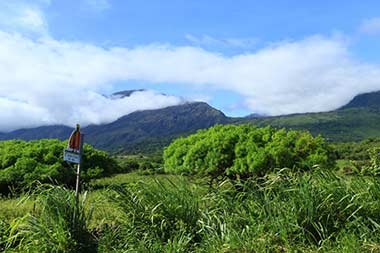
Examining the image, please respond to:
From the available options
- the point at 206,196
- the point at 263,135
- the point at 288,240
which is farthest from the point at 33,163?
the point at 288,240

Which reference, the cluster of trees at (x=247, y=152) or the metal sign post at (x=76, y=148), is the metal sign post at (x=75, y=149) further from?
the cluster of trees at (x=247, y=152)

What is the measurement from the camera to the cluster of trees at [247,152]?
53.4 feet

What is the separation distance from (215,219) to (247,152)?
1091 centimetres

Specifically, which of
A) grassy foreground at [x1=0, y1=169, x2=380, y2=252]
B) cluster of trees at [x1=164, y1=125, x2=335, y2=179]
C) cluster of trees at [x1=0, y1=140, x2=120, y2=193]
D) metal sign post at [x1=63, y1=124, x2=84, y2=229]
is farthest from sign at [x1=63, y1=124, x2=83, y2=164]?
cluster of trees at [x1=0, y1=140, x2=120, y2=193]

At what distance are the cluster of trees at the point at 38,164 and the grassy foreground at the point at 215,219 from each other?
14841 mm

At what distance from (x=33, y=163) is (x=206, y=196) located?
17.7 meters

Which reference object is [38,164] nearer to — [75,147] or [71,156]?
[75,147]

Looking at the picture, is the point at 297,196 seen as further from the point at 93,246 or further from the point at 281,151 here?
the point at 281,151

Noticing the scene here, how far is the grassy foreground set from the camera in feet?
16.7

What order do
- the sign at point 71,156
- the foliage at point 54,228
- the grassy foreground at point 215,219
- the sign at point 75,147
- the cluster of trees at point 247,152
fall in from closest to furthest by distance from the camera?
the grassy foreground at point 215,219 → the foliage at point 54,228 → the sign at point 71,156 → the sign at point 75,147 → the cluster of trees at point 247,152

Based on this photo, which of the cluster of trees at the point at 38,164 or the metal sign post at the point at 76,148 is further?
the cluster of trees at the point at 38,164

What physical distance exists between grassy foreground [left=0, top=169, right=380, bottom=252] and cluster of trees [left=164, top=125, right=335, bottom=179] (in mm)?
9679

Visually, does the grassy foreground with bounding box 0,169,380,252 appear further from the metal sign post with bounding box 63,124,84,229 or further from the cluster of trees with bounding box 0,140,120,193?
the cluster of trees with bounding box 0,140,120,193

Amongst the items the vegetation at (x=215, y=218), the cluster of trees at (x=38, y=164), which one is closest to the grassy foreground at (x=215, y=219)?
the vegetation at (x=215, y=218)
